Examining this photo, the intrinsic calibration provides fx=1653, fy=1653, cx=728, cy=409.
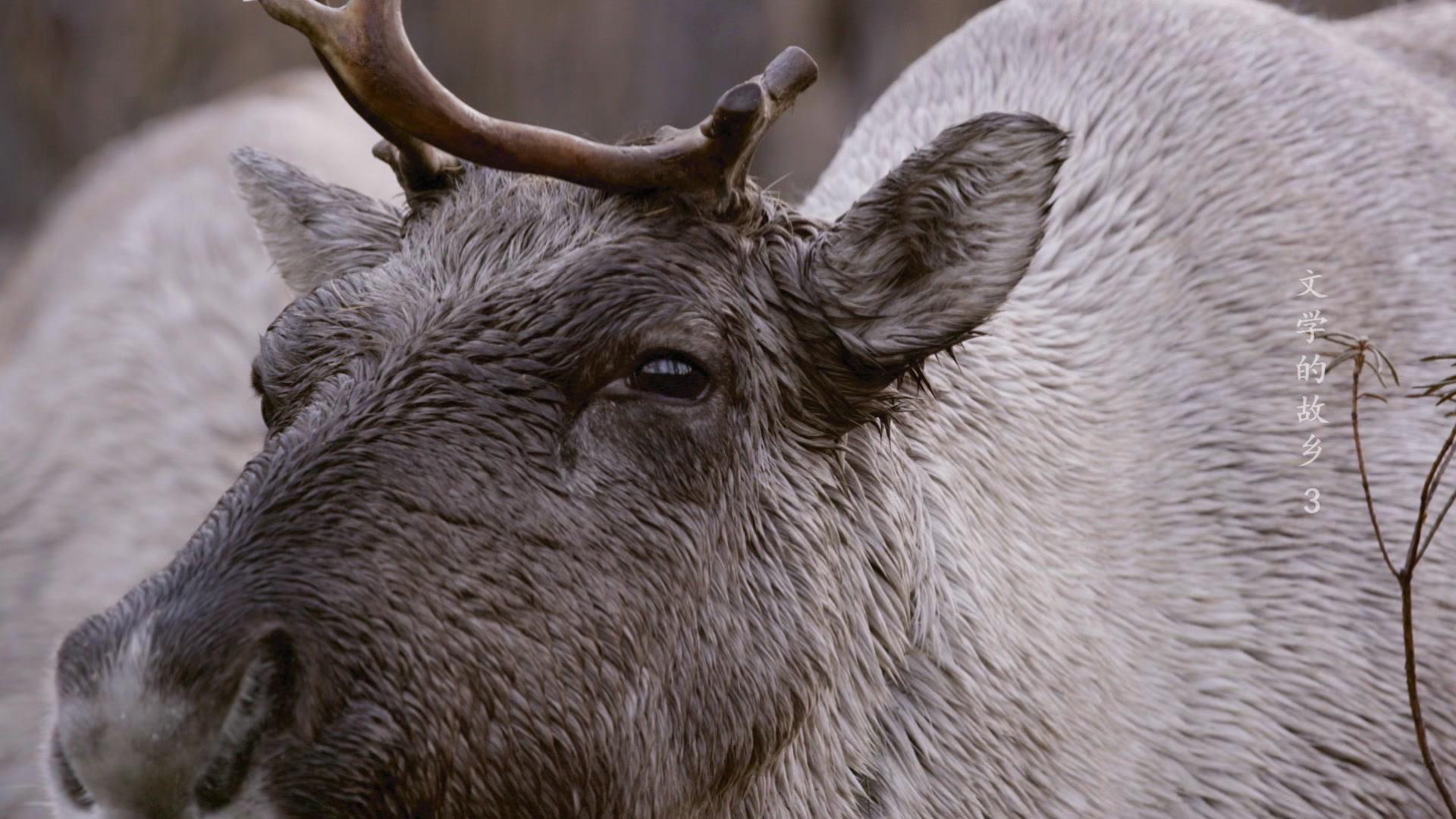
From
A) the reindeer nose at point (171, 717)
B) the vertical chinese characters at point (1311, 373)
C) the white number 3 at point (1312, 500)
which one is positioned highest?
the vertical chinese characters at point (1311, 373)

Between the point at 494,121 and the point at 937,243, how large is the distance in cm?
81

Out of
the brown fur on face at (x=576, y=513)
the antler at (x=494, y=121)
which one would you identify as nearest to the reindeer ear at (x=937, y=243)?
the brown fur on face at (x=576, y=513)

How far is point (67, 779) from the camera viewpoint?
8.57 ft

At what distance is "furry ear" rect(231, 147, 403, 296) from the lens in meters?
3.38

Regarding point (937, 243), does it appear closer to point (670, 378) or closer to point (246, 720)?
point (670, 378)

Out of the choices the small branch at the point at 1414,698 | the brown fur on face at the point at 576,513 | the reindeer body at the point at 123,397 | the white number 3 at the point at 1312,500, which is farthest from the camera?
the reindeer body at the point at 123,397

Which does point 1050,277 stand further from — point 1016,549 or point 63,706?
point 63,706

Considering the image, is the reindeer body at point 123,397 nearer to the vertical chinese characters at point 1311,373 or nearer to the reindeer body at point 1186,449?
the reindeer body at point 1186,449

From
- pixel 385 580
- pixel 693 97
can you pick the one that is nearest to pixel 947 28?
pixel 693 97

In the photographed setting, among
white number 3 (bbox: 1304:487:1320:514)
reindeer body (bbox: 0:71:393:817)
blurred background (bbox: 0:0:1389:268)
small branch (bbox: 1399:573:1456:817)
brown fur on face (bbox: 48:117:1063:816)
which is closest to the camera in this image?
brown fur on face (bbox: 48:117:1063:816)

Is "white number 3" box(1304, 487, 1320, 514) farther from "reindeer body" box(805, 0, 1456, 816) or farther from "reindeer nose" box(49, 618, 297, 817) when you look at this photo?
"reindeer nose" box(49, 618, 297, 817)

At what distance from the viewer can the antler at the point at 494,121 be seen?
2844mm

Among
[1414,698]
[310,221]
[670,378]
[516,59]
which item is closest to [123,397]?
[310,221]

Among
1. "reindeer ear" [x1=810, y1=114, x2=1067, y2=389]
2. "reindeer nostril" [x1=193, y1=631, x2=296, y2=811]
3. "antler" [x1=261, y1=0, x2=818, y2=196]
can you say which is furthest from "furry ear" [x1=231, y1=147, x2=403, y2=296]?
"reindeer nostril" [x1=193, y1=631, x2=296, y2=811]
